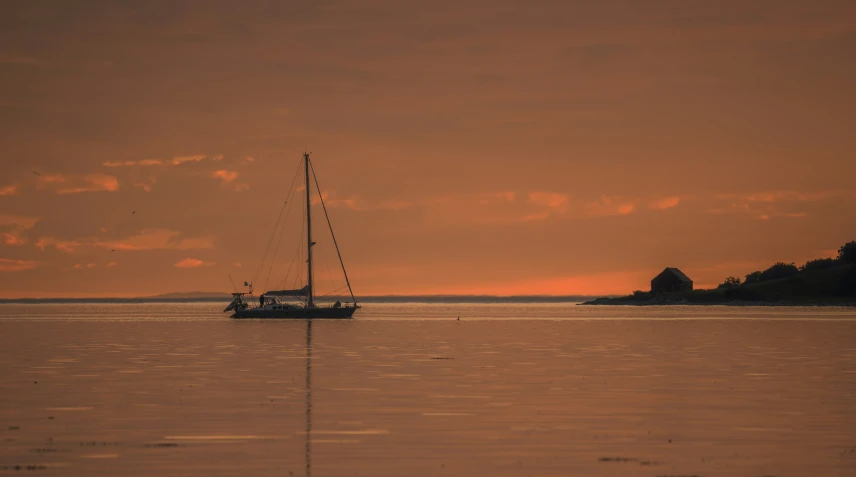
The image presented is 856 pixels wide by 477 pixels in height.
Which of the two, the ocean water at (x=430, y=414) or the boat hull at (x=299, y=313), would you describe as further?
the boat hull at (x=299, y=313)

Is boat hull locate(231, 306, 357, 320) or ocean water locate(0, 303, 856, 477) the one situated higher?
boat hull locate(231, 306, 357, 320)

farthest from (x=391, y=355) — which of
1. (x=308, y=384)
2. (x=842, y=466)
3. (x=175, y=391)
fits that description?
(x=842, y=466)

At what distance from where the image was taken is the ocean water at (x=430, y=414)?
25.3 meters

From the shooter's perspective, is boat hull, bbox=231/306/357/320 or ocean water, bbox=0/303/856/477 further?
boat hull, bbox=231/306/357/320

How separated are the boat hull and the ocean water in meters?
80.1

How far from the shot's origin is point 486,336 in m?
94.4

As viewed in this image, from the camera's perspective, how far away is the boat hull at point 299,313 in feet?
475

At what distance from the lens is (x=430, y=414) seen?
34156mm

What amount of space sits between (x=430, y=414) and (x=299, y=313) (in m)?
112

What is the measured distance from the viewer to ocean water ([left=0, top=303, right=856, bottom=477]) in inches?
997

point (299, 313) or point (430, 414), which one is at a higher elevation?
point (299, 313)

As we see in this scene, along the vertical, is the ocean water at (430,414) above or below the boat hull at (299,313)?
below

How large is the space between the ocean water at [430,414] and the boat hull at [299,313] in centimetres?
8013

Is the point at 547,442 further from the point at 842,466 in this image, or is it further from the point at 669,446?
the point at 842,466
